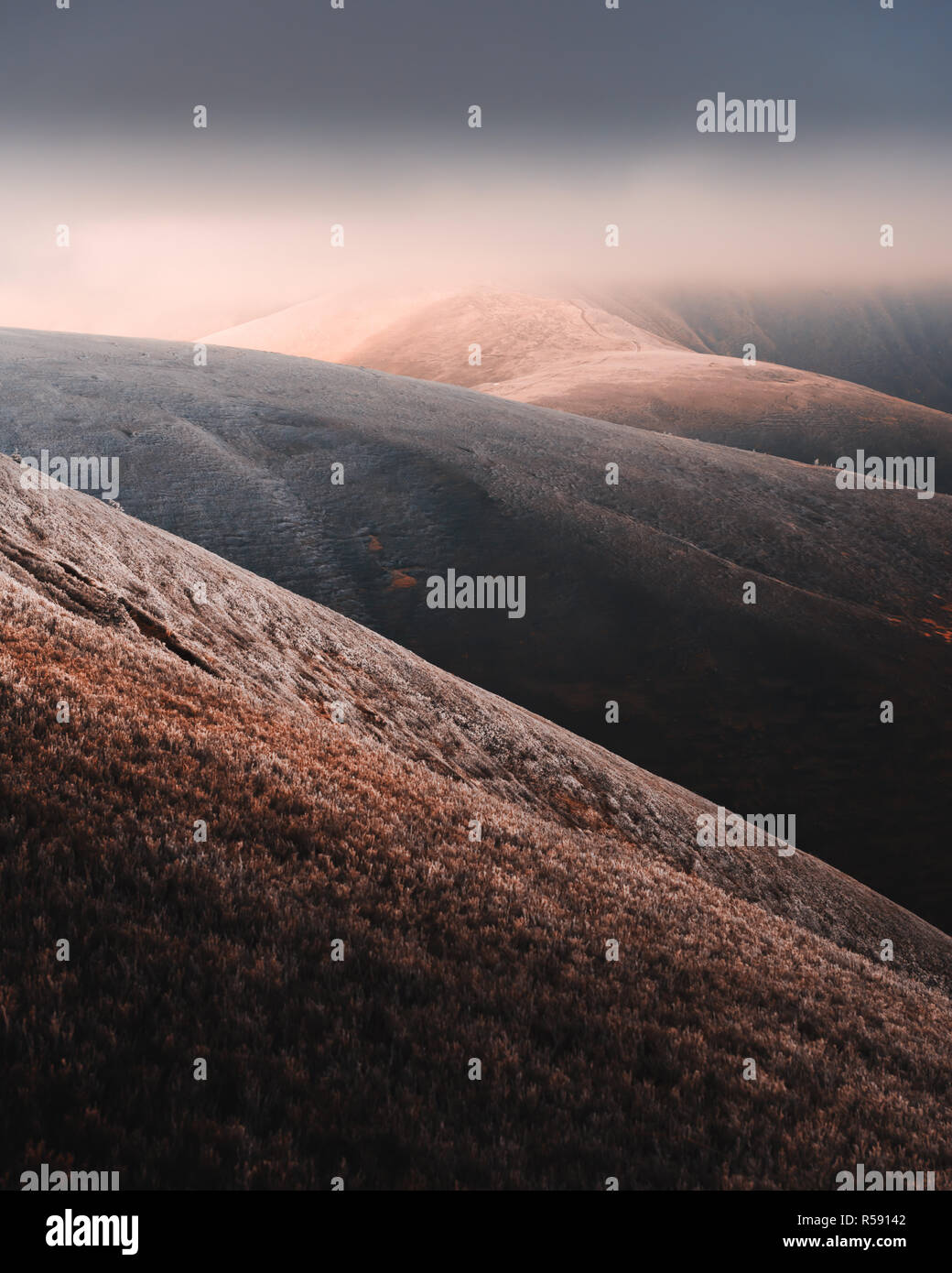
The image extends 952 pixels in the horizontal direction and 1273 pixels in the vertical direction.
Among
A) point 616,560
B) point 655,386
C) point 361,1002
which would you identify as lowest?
point 361,1002

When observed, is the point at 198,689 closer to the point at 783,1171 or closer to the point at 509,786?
the point at 509,786

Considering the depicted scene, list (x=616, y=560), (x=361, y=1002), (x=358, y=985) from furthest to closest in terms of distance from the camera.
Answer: (x=616, y=560) → (x=358, y=985) → (x=361, y=1002)

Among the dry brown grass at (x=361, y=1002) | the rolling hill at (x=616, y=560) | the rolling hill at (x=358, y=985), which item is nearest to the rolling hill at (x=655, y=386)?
the rolling hill at (x=616, y=560)

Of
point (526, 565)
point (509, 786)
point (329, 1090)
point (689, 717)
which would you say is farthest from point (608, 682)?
point (329, 1090)

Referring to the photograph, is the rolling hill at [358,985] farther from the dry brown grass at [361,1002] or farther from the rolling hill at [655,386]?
the rolling hill at [655,386]

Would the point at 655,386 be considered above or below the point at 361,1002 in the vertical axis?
above

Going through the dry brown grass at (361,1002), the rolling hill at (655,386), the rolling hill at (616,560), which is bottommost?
the dry brown grass at (361,1002)

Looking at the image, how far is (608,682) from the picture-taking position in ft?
117

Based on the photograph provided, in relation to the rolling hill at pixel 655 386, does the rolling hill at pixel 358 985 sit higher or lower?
lower

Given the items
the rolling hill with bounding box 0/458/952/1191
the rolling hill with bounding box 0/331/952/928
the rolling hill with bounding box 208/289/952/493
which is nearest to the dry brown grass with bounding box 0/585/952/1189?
the rolling hill with bounding box 0/458/952/1191

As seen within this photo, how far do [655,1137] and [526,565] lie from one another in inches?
1522

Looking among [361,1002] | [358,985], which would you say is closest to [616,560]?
[358,985]

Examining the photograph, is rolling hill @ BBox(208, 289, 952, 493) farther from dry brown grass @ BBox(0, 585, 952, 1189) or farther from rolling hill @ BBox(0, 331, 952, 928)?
dry brown grass @ BBox(0, 585, 952, 1189)

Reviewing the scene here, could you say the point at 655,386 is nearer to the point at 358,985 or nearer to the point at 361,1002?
the point at 358,985
